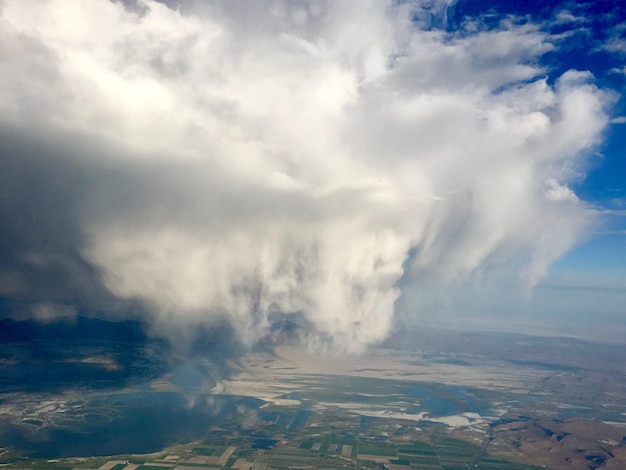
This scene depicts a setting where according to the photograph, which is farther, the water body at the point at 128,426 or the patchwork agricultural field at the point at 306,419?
the water body at the point at 128,426

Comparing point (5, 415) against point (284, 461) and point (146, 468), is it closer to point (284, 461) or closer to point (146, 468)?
point (146, 468)

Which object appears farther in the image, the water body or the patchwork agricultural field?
the water body

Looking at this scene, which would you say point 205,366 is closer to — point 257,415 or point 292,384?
point 292,384

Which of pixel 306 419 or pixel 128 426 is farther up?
pixel 306 419

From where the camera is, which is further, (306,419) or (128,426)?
(306,419)

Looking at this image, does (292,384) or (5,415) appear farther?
(292,384)

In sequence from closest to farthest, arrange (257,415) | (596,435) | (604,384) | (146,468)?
(146,468)
(596,435)
(257,415)
(604,384)

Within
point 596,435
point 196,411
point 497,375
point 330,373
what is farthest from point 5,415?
point 497,375

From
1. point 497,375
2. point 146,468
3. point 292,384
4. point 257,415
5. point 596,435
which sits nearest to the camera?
point 146,468

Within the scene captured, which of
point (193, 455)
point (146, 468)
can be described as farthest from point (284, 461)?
point (146, 468)
